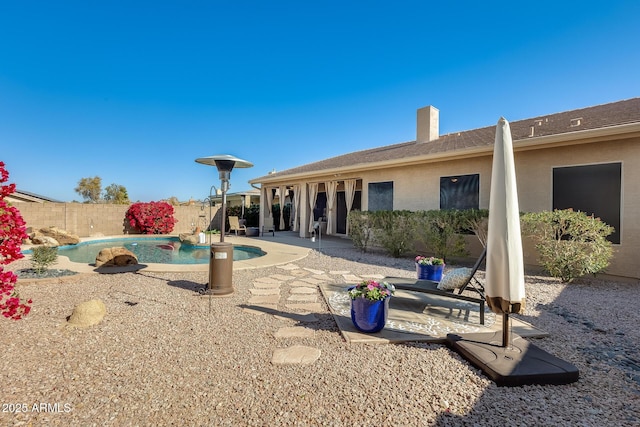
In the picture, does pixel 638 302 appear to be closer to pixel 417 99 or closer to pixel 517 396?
pixel 517 396

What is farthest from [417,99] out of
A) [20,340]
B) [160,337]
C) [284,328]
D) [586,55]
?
[20,340]

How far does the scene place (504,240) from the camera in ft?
8.89

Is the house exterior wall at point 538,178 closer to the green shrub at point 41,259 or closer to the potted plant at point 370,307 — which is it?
the potted plant at point 370,307

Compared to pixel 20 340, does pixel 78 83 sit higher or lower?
higher

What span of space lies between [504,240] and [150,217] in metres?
15.9

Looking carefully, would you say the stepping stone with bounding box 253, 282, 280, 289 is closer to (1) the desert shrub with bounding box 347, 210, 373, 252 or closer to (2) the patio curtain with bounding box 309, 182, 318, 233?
(1) the desert shrub with bounding box 347, 210, 373, 252

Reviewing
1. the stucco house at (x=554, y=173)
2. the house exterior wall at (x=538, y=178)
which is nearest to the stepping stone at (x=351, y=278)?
the house exterior wall at (x=538, y=178)

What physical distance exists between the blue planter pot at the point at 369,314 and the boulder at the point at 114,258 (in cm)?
619

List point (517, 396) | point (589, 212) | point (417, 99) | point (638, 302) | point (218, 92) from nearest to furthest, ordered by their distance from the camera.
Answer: point (517, 396), point (638, 302), point (589, 212), point (417, 99), point (218, 92)

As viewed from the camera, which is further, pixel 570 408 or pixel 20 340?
pixel 20 340

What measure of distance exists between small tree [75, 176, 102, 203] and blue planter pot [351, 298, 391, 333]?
41704 mm

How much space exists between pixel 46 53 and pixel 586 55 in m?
17.3

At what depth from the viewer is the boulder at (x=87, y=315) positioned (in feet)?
11.6

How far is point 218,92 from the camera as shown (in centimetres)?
1392
